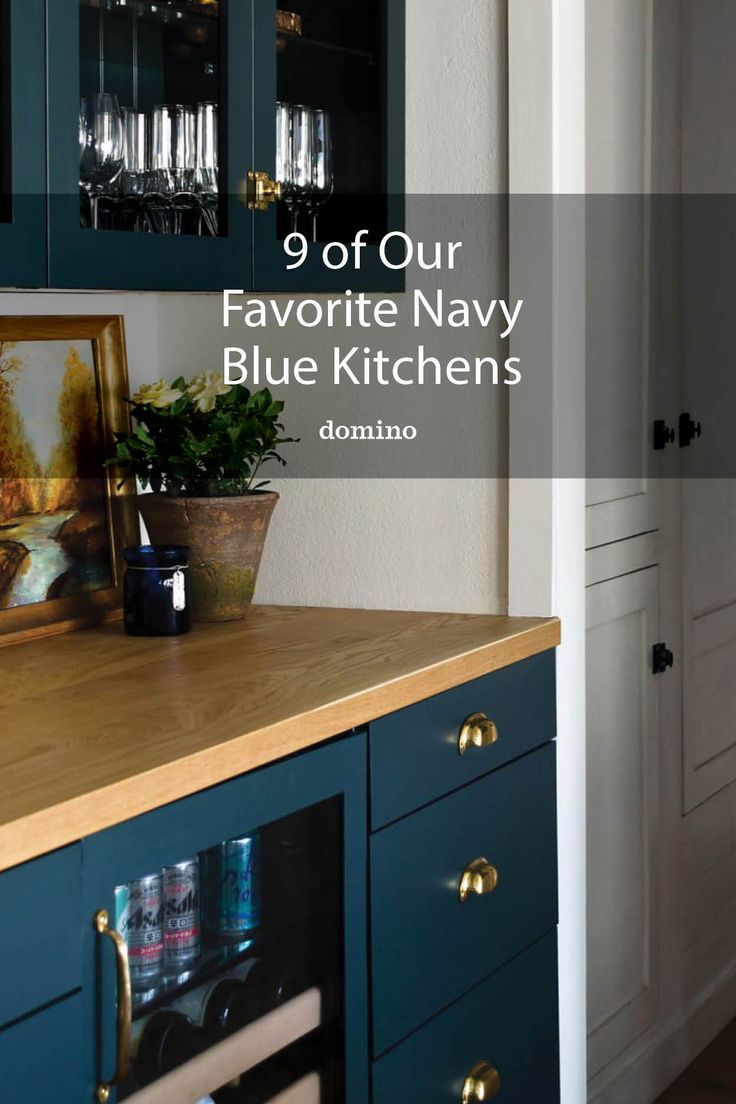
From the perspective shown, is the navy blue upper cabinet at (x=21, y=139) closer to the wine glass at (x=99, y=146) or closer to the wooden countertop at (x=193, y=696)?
the wine glass at (x=99, y=146)

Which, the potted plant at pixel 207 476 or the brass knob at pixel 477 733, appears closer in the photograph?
the brass knob at pixel 477 733

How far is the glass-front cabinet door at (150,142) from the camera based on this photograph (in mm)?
1632

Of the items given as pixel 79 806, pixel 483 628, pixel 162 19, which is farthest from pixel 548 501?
pixel 79 806

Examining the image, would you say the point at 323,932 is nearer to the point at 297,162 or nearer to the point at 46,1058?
the point at 46,1058

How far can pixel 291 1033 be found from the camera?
5.25 feet

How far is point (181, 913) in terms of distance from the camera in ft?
4.78

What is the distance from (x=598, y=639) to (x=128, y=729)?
126 cm

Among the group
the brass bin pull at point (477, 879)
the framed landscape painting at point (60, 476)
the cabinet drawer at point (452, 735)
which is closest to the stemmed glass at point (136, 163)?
the framed landscape painting at point (60, 476)

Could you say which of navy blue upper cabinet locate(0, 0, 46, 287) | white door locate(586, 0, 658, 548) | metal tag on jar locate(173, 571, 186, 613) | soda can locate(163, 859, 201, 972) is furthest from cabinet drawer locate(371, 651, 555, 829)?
navy blue upper cabinet locate(0, 0, 46, 287)

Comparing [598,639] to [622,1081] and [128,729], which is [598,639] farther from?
[128,729]

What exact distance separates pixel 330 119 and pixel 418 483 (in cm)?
52

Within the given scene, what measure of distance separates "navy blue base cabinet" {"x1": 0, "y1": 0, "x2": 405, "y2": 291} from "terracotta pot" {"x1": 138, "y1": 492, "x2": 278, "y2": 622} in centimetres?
30

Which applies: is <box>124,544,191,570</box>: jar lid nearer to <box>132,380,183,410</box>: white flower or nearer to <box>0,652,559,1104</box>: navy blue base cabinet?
<box>132,380,183,410</box>: white flower

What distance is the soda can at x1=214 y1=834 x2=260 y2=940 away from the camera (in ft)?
4.87
